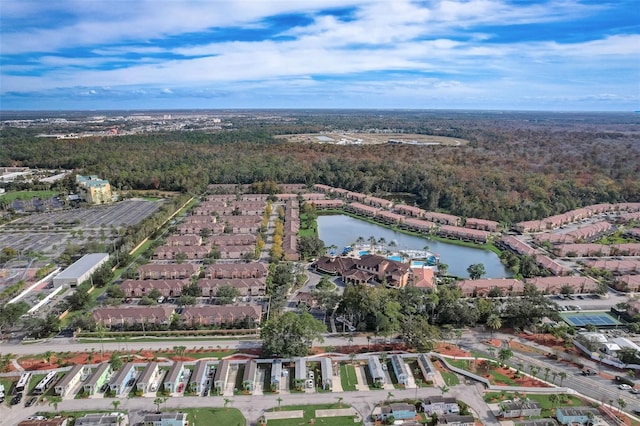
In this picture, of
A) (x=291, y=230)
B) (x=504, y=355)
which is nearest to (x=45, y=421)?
(x=504, y=355)

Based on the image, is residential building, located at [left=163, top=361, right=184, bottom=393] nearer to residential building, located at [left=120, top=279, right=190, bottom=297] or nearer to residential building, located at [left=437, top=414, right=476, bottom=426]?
residential building, located at [left=120, top=279, right=190, bottom=297]

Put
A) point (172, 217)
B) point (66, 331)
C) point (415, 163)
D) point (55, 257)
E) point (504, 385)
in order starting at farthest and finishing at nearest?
point (415, 163) < point (172, 217) < point (55, 257) < point (66, 331) < point (504, 385)

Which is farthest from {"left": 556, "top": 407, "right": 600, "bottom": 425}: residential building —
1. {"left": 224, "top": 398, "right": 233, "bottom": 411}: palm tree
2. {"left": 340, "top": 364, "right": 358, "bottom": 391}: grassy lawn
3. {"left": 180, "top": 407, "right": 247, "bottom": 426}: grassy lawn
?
{"left": 224, "top": 398, "right": 233, "bottom": 411}: palm tree

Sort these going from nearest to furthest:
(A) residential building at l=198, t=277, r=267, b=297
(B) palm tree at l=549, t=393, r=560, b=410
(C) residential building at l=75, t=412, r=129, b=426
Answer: (C) residential building at l=75, t=412, r=129, b=426 < (B) palm tree at l=549, t=393, r=560, b=410 < (A) residential building at l=198, t=277, r=267, b=297

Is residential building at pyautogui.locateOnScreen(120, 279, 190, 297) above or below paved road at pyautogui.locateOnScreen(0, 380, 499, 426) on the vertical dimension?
above

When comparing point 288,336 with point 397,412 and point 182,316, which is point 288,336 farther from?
point 182,316

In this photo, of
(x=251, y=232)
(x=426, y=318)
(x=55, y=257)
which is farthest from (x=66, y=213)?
(x=426, y=318)

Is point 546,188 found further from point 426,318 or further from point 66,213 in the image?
point 66,213
